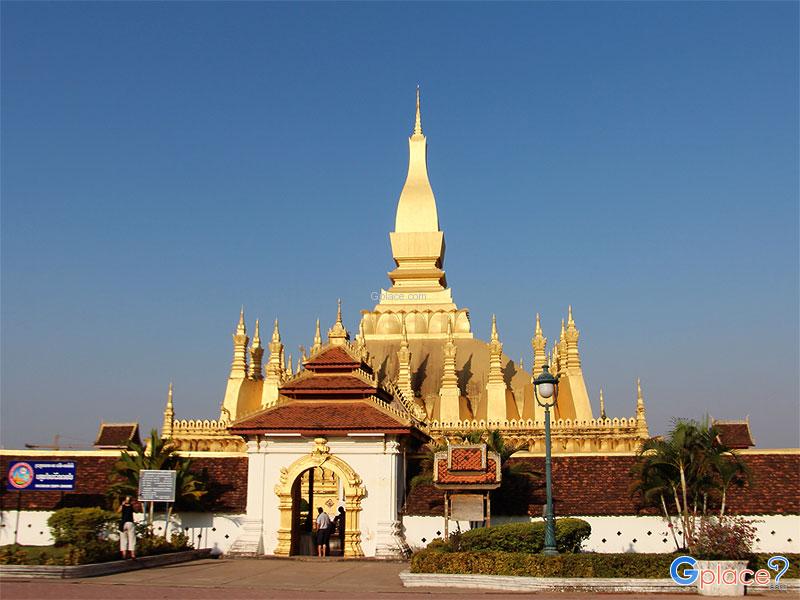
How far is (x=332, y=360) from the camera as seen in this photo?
26.8m

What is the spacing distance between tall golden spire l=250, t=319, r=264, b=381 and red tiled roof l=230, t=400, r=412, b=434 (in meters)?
19.6

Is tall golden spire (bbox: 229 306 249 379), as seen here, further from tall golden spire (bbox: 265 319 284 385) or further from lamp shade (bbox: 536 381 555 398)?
lamp shade (bbox: 536 381 555 398)

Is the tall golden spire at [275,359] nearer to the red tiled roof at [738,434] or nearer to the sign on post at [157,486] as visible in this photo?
the sign on post at [157,486]

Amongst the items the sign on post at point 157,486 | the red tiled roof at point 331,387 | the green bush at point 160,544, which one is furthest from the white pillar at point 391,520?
the sign on post at point 157,486

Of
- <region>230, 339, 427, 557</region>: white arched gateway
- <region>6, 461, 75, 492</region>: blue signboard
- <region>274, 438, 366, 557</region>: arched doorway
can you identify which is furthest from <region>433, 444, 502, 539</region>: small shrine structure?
<region>6, 461, 75, 492</region>: blue signboard

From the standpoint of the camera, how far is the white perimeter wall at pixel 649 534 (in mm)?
24047

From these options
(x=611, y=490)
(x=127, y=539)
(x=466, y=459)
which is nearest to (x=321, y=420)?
(x=466, y=459)

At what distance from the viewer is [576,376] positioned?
134 feet

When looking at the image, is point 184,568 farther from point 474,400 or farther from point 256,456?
point 474,400

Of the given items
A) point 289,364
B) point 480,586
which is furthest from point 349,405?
point 289,364

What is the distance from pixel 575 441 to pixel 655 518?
12613 mm

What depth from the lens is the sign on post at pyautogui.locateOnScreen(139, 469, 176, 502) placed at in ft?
79.6

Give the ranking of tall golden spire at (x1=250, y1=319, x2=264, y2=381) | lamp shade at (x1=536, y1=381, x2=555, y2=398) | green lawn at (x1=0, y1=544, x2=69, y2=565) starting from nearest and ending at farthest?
green lawn at (x1=0, y1=544, x2=69, y2=565) → lamp shade at (x1=536, y1=381, x2=555, y2=398) → tall golden spire at (x1=250, y1=319, x2=264, y2=381)

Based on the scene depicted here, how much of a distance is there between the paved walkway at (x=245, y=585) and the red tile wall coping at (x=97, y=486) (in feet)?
13.0
